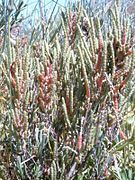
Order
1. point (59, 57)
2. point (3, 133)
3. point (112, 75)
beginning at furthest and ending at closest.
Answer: point (3, 133) → point (59, 57) → point (112, 75)

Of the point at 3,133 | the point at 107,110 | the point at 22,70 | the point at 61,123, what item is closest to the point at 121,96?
the point at 107,110

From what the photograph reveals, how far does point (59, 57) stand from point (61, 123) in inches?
8.5

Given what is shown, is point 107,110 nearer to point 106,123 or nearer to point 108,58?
point 106,123

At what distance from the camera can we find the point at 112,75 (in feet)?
4.13

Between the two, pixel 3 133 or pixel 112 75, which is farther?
pixel 3 133

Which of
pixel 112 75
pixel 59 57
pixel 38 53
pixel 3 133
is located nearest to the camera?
pixel 112 75

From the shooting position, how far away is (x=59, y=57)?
4.59 ft

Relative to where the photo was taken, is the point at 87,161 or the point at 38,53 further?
the point at 38,53

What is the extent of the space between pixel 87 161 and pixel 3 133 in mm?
367

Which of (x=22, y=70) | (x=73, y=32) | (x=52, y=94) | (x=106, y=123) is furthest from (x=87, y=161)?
(x=73, y=32)

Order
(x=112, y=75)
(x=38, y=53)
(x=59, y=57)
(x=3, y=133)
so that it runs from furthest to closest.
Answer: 1. (x=38, y=53)
2. (x=3, y=133)
3. (x=59, y=57)
4. (x=112, y=75)

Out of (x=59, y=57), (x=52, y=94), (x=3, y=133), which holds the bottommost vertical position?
(x=3, y=133)

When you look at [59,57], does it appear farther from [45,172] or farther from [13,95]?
[45,172]

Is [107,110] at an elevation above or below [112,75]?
below
